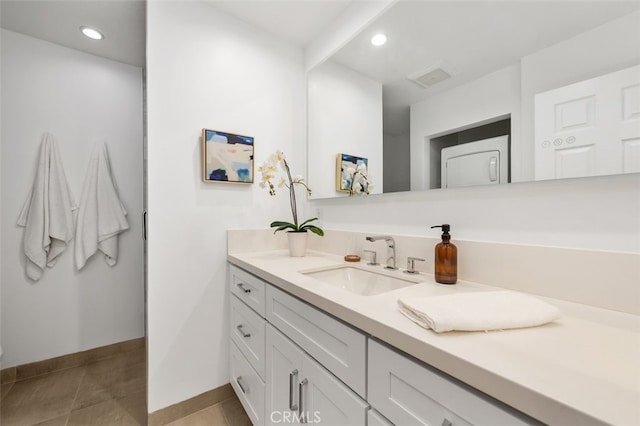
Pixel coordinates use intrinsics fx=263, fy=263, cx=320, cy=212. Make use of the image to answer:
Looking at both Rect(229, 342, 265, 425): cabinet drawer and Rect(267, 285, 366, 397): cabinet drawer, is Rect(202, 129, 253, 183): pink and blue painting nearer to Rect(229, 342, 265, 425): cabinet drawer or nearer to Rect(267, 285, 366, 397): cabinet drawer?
Rect(267, 285, 366, 397): cabinet drawer

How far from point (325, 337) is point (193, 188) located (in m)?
1.12

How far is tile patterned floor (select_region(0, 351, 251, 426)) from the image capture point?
4.60 feet

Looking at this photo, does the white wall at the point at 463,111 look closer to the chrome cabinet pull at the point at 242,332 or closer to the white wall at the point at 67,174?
the chrome cabinet pull at the point at 242,332

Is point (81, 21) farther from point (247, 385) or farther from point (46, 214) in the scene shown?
point (247, 385)

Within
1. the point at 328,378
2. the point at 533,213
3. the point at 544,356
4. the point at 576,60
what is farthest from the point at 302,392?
the point at 576,60

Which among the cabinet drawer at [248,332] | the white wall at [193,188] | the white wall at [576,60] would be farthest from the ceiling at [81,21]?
the white wall at [576,60]

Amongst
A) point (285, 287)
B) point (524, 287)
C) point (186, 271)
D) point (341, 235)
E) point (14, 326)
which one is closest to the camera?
point (524, 287)

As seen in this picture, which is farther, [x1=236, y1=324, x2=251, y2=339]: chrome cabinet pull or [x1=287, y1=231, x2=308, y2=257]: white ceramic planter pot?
[x1=287, y1=231, x2=308, y2=257]: white ceramic planter pot

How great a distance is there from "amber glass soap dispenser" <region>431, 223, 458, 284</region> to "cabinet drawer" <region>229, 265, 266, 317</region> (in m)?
0.71

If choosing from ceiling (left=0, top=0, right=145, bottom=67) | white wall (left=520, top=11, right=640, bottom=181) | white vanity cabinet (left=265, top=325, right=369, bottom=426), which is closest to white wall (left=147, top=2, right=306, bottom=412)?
ceiling (left=0, top=0, right=145, bottom=67)

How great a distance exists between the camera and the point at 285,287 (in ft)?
3.12

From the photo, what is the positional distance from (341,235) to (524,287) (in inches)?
35.0

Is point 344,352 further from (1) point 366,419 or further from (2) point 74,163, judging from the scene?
(2) point 74,163

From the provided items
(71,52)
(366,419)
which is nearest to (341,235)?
(366,419)
